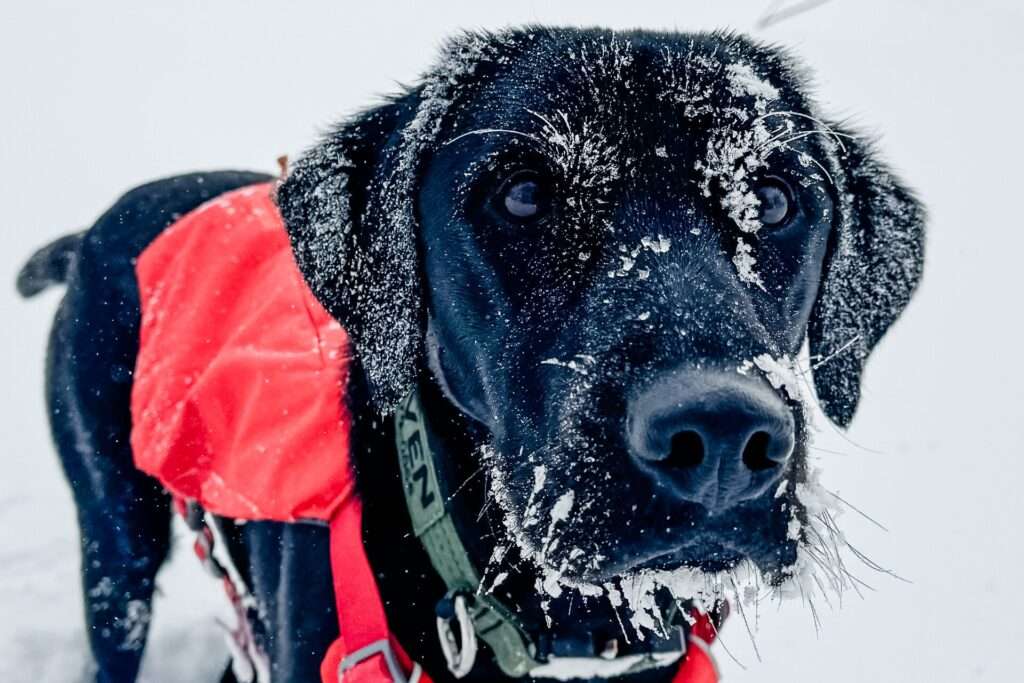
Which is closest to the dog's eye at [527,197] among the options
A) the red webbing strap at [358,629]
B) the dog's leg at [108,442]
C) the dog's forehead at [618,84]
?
the dog's forehead at [618,84]

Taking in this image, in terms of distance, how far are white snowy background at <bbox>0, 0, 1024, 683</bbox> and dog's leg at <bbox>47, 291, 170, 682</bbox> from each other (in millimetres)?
568

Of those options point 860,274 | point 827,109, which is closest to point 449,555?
point 860,274

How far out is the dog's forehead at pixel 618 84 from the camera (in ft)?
5.94

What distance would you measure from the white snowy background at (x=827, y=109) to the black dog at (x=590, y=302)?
1.20ft

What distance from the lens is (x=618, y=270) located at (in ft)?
5.40

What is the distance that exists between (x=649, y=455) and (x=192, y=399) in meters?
1.71

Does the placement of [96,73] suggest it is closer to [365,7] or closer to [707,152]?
[365,7]

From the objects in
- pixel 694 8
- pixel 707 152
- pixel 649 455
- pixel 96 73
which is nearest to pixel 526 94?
pixel 707 152

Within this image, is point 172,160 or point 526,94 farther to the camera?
point 172,160

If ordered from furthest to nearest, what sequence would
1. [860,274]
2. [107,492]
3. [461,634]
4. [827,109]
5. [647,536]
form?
[107,492] < [827,109] < [860,274] < [461,634] < [647,536]

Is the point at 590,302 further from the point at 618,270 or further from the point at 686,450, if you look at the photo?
the point at 686,450

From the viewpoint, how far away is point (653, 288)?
1575 millimetres

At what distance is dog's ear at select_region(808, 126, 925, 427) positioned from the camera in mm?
2121

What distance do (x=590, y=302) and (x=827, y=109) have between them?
3.80 ft
